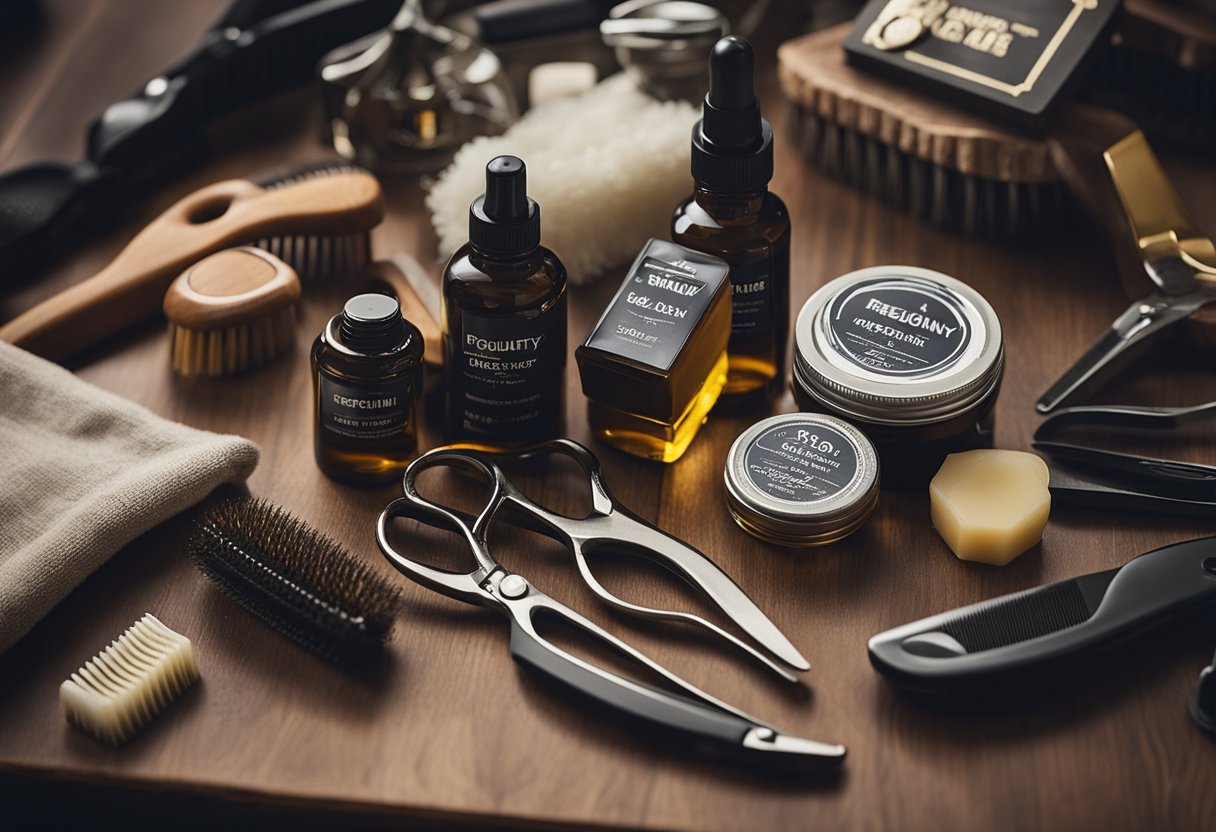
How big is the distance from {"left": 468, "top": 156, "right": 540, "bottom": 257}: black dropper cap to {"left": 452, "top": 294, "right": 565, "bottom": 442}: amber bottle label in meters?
0.05

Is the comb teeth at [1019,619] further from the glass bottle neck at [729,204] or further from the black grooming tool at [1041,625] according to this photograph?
the glass bottle neck at [729,204]

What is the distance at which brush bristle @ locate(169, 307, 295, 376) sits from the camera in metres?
1.03

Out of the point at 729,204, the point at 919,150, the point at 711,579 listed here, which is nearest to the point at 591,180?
the point at 729,204

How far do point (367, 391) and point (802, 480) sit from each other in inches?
12.0

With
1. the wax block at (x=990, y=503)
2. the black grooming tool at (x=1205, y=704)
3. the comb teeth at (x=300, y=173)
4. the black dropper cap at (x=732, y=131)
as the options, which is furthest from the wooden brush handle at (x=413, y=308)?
the black grooming tool at (x=1205, y=704)

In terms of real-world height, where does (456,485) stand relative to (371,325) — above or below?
below

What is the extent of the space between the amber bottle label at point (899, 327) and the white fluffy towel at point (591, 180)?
9.4 inches

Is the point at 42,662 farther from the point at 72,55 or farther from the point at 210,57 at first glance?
the point at 72,55

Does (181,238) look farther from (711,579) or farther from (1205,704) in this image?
(1205,704)

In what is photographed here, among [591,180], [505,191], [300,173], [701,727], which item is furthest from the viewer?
[300,173]

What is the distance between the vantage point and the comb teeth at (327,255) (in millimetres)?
1137

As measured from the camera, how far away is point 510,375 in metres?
0.90

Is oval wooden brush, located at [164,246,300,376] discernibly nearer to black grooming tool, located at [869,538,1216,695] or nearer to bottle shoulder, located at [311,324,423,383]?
bottle shoulder, located at [311,324,423,383]

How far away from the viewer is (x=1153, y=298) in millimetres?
1028
